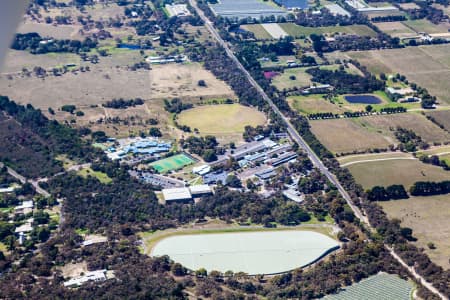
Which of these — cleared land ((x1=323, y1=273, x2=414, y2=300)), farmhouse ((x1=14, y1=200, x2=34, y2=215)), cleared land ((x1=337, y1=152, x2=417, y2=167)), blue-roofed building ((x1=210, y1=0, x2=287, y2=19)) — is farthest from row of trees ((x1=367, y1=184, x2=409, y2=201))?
blue-roofed building ((x1=210, y1=0, x2=287, y2=19))

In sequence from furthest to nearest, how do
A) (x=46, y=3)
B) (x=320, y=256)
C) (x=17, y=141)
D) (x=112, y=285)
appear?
(x=46, y=3)
(x=17, y=141)
(x=320, y=256)
(x=112, y=285)

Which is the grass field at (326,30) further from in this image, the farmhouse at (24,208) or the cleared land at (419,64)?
the farmhouse at (24,208)

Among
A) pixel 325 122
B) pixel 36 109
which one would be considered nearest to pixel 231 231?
pixel 325 122

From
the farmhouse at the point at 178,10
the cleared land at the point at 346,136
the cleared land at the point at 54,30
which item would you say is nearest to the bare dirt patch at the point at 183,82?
the cleared land at the point at 346,136

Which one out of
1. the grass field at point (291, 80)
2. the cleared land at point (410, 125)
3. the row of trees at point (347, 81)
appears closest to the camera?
the cleared land at point (410, 125)

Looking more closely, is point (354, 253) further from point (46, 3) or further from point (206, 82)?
point (46, 3)
